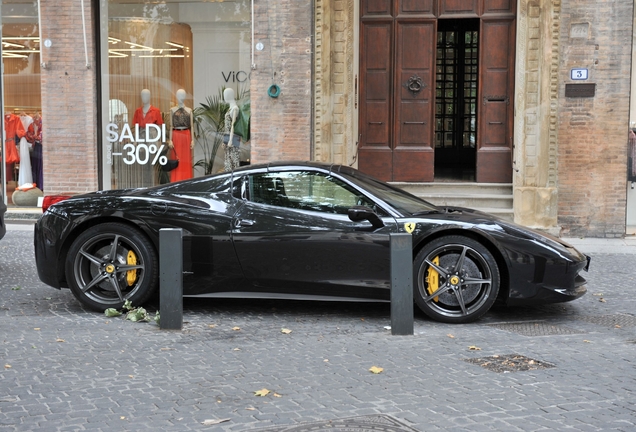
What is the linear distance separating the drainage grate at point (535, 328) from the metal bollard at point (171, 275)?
8.74ft

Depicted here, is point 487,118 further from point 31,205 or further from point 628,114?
point 31,205

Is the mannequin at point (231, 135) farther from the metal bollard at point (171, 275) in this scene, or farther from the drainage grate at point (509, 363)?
the drainage grate at point (509, 363)

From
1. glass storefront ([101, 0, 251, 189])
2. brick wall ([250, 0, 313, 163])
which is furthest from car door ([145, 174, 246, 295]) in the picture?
glass storefront ([101, 0, 251, 189])

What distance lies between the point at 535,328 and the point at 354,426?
3.15m

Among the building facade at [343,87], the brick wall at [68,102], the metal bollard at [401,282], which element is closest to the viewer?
the metal bollard at [401,282]

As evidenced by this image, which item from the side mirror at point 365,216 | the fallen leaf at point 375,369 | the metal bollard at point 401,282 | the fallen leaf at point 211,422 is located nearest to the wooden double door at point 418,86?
the side mirror at point 365,216

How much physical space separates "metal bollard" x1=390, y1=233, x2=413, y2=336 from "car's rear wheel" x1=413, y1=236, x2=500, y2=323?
1.40ft

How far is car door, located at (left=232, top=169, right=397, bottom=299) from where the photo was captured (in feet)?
23.9

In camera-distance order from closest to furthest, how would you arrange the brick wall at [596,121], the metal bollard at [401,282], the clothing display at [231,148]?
the metal bollard at [401,282] → the brick wall at [596,121] → the clothing display at [231,148]

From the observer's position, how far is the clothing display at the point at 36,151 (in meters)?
15.6

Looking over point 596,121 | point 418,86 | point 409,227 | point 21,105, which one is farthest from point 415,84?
point 409,227

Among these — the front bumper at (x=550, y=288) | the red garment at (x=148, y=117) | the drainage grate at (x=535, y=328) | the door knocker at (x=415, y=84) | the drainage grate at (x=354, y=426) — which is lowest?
the drainage grate at (x=535, y=328)

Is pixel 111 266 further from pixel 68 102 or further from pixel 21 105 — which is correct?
pixel 21 105

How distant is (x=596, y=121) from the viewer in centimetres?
1381
